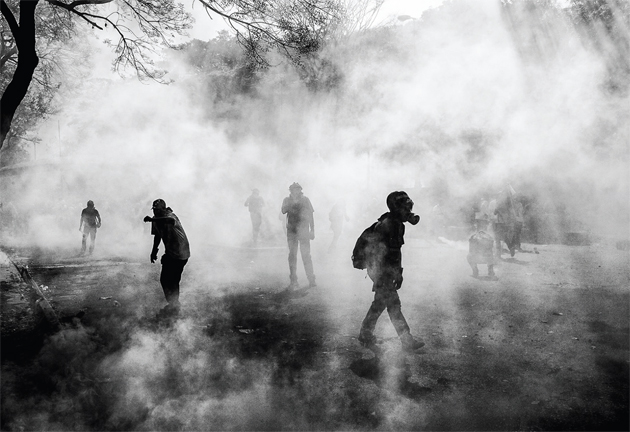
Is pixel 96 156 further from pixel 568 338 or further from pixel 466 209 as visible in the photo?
pixel 568 338

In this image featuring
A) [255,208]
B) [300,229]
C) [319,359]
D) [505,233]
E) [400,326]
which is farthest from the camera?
[255,208]

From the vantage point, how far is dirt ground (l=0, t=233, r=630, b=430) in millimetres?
3117

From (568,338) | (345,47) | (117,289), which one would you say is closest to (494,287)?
(568,338)

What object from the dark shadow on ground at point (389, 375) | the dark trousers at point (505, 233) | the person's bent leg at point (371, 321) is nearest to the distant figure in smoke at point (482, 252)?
the dark trousers at point (505, 233)

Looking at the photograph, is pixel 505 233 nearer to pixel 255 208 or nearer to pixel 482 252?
pixel 482 252

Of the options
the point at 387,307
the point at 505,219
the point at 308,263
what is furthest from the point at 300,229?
the point at 505,219

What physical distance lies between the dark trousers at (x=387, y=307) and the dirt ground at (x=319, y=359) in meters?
0.21

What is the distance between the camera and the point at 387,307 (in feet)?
14.5

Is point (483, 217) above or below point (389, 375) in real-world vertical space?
above

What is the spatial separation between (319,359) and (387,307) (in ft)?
2.75

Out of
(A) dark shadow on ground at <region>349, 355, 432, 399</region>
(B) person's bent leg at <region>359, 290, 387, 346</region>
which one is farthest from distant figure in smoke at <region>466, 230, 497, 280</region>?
(A) dark shadow on ground at <region>349, 355, 432, 399</region>

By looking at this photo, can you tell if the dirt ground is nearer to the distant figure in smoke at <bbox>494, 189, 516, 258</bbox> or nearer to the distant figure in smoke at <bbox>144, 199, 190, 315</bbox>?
the distant figure in smoke at <bbox>144, 199, 190, 315</bbox>

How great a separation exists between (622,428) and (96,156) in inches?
844

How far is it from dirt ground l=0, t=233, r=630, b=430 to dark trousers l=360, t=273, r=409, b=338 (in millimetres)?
210
